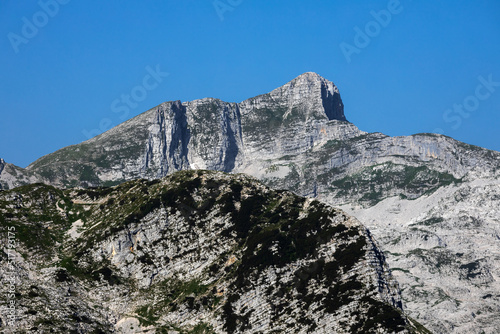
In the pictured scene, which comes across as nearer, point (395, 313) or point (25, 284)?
point (395, 313)

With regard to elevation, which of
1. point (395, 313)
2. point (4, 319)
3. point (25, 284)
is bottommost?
point (395, 313)

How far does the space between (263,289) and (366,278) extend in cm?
2645

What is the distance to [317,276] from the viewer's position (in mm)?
196375

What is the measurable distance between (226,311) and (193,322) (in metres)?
8.60

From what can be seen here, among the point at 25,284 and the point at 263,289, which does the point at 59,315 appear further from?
the point at 263,289

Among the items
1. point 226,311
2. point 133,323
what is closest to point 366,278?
point 226,311

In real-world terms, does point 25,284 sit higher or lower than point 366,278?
higher

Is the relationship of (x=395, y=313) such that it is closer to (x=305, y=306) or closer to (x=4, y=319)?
(x=305, y=306)

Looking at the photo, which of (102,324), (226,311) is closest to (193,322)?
(226,311)

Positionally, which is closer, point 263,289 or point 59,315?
point 59,315

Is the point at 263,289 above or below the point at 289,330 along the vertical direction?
above

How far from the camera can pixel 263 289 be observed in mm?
199125

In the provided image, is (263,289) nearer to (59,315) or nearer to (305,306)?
(305,306)

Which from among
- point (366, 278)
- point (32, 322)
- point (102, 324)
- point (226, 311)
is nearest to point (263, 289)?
point (226, 311)
